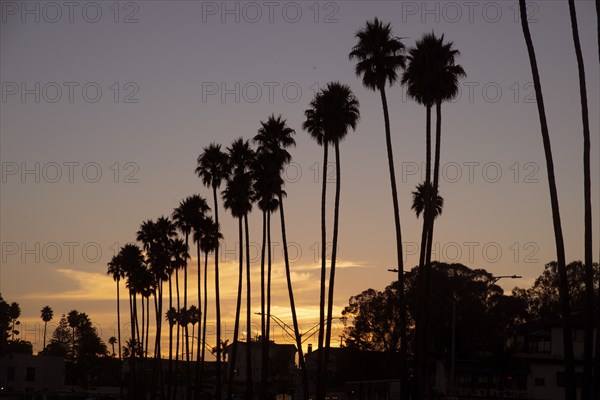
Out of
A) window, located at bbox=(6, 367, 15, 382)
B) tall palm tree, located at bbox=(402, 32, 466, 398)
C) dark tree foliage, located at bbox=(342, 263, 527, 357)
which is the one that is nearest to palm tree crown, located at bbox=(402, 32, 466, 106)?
tall palm tree, located at bbox=(402, 32, 466, 398)

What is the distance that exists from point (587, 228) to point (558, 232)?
54.5 inches

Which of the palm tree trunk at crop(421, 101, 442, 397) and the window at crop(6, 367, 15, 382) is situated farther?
the window at crop(6, 367, 15, 382)

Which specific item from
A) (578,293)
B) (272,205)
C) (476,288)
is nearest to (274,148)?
(272,205)

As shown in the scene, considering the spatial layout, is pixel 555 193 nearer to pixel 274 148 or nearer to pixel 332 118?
pixel 332 118

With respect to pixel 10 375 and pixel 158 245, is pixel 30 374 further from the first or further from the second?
pixel 158 245

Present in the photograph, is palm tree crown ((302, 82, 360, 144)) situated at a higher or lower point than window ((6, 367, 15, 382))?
higher

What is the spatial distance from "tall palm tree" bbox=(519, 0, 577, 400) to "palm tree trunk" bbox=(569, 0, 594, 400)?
631mm

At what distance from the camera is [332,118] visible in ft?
226

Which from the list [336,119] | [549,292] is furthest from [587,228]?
[549,292]

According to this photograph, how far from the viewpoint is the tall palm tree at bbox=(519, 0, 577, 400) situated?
38.5 meters

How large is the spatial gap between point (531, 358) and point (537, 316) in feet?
162

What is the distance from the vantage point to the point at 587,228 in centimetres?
4028

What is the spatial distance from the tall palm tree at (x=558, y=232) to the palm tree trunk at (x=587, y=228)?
63cm

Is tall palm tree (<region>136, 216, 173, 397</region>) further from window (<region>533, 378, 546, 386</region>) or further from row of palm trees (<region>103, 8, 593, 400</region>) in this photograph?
window (<region>533, 378, 546, 386</region>)
